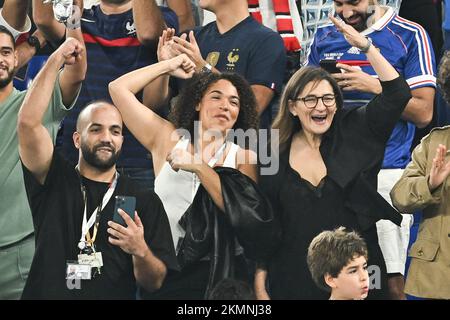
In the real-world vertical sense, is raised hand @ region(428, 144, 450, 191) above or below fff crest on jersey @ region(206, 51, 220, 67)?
below

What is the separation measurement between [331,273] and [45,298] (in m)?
1.41

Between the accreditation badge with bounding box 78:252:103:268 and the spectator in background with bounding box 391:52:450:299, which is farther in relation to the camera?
the accreditation badge with bounding box 78:252:103:268

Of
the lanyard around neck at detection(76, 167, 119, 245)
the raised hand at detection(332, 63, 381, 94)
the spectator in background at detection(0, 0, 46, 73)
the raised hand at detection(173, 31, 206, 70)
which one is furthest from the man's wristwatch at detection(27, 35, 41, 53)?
the raised hand at detection(332, 63, 381, 94)

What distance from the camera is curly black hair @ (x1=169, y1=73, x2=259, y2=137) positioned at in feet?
19.3

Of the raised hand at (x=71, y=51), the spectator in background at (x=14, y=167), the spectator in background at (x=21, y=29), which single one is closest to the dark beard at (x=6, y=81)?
the spectator in background at (x=14, y=167)

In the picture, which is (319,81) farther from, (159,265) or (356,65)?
(159,265)

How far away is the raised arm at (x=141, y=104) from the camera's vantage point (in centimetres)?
590

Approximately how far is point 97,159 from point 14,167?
45cm

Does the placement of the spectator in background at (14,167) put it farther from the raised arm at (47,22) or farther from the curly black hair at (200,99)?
the curly black hair at (200,99)

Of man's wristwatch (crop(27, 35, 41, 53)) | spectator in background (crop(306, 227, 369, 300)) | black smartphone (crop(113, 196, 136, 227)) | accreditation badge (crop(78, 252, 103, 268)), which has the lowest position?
spectator in background (crop(306, 227, 369, 300))

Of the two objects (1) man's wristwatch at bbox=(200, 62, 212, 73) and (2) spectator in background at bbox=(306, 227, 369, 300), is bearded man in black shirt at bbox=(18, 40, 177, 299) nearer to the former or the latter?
(1) man's wristwatch at bbox=(200, 62, 212, 73)

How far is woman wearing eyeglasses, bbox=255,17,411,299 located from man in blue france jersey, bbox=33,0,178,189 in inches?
27.7

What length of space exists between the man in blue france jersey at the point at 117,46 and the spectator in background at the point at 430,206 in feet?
4.34
